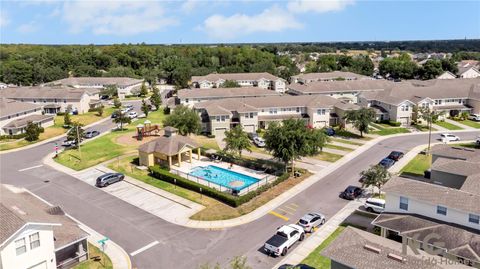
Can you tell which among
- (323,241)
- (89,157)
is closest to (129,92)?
(89,157)

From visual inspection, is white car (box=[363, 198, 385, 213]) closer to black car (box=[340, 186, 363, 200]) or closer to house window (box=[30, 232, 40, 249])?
black car (box=[340, 186, 363, 200])

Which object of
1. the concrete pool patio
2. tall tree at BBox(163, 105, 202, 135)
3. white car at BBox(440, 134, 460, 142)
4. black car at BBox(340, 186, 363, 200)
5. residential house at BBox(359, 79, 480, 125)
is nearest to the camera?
black car at BBox(340, 186, 363, 200)

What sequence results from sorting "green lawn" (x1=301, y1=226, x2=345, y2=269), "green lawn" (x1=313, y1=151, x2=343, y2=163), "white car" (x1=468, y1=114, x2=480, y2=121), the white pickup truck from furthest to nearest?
"white car" (x1=468, y1=114, x2=480, y2=121) < "green lawn" (x1=313, y1=151, x2=343, y2=163) < the white pickup truck < "green lawn" (x1=301, y1=226, x2=345, y2=269)

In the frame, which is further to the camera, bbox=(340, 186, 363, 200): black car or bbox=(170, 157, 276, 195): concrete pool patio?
bbox=(170, 157, 276, 195): concrete pool patio

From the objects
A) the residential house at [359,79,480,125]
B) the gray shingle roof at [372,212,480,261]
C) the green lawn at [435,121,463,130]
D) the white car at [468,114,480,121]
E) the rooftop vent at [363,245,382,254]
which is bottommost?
the gray shingle roof at [372,212,480,261]

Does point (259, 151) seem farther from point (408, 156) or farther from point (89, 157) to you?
point (89, 157)

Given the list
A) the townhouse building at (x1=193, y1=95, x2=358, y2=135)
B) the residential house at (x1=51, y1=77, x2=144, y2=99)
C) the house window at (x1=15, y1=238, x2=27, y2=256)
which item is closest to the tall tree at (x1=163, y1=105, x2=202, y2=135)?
the townhouse building at (x1=193, y1=95, x2=358, y2=135)

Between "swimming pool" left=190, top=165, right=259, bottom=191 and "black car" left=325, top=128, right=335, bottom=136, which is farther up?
"black car" left=325, top=128, right=335, bottom=136
